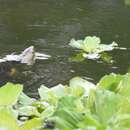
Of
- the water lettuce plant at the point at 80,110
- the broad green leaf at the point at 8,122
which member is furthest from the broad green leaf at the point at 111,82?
the broad green leaf at the point at 8,122

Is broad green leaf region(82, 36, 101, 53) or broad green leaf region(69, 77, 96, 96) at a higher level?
broad green leaf region(82, 36, 101, 53)

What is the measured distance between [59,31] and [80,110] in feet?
9.09

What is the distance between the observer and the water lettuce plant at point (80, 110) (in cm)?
81

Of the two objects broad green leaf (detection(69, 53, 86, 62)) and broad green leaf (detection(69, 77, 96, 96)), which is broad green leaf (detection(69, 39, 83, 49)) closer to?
broad green leaf (detection(69, 53, 86, 62))

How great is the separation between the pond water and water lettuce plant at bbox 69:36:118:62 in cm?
6

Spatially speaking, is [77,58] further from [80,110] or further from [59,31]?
[80,110]

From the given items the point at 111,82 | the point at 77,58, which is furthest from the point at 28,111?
the point at 77,58

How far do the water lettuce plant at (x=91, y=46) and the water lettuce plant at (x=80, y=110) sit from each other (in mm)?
2027

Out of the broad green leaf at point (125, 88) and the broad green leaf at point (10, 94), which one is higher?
the broad green leaf at point (125, 88)

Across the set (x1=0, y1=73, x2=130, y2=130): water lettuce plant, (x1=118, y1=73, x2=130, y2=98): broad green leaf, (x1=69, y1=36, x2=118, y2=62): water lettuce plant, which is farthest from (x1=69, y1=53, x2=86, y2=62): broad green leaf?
(x1=118, y1=73, x2=130, y2=98): broad green leaf

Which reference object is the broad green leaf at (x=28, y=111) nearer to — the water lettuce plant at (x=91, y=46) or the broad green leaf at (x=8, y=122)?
the broad green leaf at (x=8, y=122)

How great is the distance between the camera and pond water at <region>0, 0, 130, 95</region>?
274 cm

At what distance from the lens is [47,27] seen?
383cm

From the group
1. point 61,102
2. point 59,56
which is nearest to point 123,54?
point 59,56
